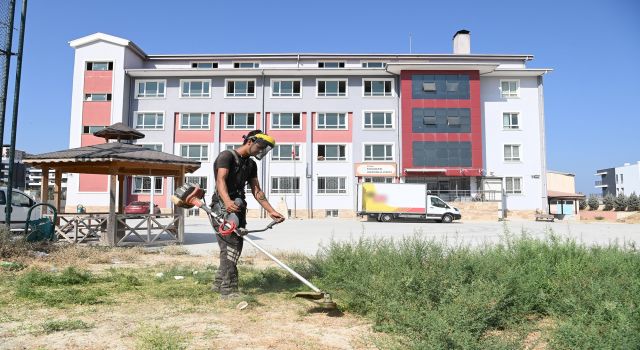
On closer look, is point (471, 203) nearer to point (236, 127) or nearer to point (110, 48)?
point (236, 127)

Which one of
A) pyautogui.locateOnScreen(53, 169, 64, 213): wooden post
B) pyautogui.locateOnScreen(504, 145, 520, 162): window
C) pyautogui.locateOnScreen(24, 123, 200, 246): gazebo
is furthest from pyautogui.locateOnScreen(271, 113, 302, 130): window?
pyautogui.locateOnScreen(53, 169, 64, 213): wooden post

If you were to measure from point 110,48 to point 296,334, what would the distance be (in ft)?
141

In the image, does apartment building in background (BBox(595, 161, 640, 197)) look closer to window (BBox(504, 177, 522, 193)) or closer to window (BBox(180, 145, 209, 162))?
window (BBox(504, 177, 522, 193))

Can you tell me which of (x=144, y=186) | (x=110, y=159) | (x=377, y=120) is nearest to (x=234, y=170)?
(x=110, y=159)

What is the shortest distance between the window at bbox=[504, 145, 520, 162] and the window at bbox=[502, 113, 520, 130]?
71.4 inches

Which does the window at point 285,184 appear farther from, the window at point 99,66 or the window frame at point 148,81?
the window at point 99,66

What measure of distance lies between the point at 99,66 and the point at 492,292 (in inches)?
1723

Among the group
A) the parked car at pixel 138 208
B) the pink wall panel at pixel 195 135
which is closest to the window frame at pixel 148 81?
the pink wall panel at pixel 195 135

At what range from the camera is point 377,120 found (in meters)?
40.2

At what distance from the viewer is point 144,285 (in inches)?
253

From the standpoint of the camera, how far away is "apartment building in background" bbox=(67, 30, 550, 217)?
1528 inches

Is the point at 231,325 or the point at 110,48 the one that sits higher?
the point at 110,48

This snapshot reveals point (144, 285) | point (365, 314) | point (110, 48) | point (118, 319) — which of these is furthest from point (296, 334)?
point (110, 48)

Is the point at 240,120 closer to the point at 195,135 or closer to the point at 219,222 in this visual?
the point at 195,135
